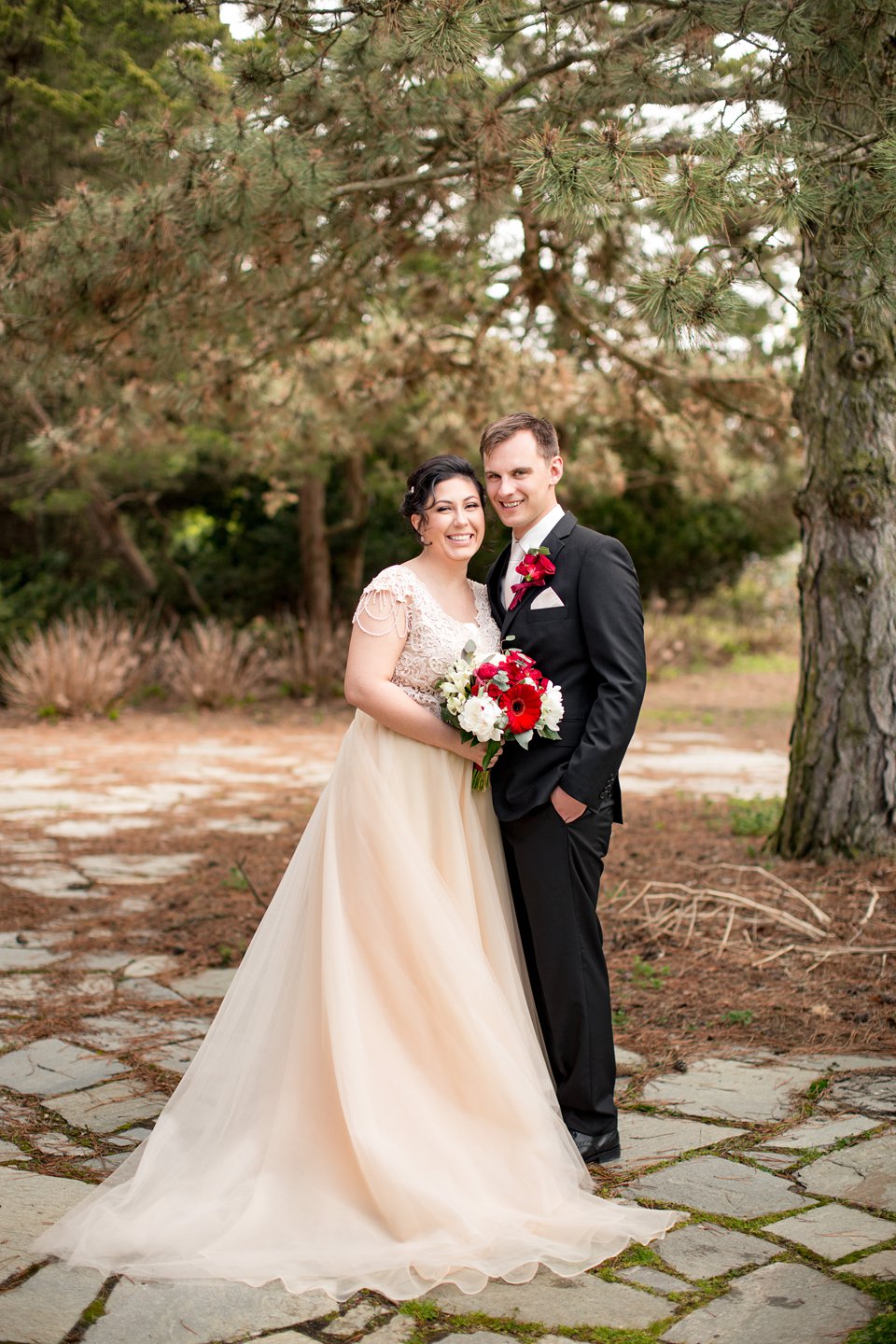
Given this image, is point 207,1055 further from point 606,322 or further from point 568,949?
point 606,322

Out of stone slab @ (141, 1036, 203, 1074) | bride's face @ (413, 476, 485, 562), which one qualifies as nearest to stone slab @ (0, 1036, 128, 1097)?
stone slab @ (141, 1036, 203, 1074)

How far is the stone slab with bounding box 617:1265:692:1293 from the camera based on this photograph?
2.57 metres

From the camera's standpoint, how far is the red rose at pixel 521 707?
306cm

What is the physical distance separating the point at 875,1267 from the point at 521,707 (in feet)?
4.81

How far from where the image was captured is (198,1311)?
2.47m

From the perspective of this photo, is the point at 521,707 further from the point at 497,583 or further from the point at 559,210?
the point at 559,210

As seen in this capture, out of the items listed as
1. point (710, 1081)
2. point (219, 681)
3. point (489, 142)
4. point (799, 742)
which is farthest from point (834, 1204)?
point (219, 681)

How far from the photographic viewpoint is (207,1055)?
3176 mm

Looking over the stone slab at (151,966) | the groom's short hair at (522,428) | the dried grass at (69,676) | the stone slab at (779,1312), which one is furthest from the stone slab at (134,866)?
the dried grass at (69,676)

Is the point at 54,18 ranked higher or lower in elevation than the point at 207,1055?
higher

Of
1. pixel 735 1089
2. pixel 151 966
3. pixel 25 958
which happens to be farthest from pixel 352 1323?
pixel 25 958

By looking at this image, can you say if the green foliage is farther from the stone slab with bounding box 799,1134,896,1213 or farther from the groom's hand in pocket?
the groom's hand in pocket

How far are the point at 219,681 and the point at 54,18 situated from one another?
7.85m

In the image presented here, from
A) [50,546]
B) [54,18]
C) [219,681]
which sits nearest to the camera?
[54,18]
